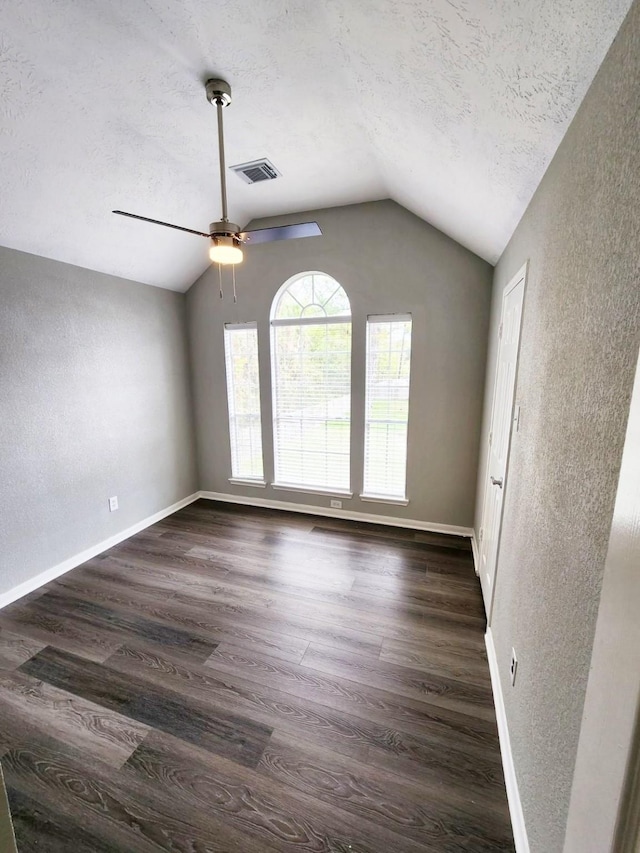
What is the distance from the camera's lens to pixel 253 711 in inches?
64.7

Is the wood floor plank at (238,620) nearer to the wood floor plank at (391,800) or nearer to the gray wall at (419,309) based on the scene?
the wood floor plank at (391,800)

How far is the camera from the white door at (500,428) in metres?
1.88

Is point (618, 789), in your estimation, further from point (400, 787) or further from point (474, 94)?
point (474, 94)

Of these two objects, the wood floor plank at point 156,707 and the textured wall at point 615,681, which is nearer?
the textured wall at point 615,681

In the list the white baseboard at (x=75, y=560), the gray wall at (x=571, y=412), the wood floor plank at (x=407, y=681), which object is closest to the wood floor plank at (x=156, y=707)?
the wood floor plank at (x=407, y=681)

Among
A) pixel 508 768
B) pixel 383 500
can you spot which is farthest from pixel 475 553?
pixel 508 768

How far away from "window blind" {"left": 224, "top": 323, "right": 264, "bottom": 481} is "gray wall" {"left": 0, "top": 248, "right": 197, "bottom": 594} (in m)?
0.61

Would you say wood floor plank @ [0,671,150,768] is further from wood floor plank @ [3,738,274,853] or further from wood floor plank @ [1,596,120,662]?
wood floor plank @ [1,596,120,662]

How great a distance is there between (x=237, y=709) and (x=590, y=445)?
1919 mm

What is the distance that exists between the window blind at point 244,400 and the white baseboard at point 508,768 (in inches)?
114

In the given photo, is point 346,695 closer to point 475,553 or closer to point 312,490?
point 475,553

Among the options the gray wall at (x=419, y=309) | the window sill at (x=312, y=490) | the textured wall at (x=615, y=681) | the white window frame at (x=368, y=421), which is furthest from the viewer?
the window sill at (x=312, y=490)

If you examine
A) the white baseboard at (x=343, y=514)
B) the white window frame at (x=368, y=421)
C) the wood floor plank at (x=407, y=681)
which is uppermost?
the white window frame at (x=368, y=421)

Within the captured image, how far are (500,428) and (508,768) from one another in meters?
1.65
